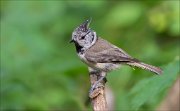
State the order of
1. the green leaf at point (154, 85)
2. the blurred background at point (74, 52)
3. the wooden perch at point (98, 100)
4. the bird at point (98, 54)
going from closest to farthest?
the wooden perch at point (98, 100)
the green leaf at point (154, 85)
the bird at point (98, 54)
the blurred background at point (74, 52)

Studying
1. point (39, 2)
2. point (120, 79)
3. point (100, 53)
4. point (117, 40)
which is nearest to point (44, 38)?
point (39, 2)

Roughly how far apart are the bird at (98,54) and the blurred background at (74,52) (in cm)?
21

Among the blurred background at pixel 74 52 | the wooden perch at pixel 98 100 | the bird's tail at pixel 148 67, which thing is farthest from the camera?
the blurred background at pixel 74 52

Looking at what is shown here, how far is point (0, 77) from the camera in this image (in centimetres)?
727

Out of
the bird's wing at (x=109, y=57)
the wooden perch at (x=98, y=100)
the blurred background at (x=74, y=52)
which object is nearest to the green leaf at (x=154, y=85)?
the blurred background at (x=74, y=52)

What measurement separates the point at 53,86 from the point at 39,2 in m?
1.55

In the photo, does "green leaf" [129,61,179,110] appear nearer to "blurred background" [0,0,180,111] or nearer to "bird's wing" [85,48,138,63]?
"blurred background" [0,0,180,111]

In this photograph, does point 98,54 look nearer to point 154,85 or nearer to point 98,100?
point 154,85

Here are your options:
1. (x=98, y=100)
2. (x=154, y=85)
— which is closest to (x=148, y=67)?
(x=154, y=85)

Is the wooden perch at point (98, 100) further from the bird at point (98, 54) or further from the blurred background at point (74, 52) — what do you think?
the bird at point (98, 54)

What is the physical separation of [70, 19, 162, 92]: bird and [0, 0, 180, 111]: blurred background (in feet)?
0.70

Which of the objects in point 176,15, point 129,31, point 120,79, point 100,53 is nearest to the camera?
point 100,53

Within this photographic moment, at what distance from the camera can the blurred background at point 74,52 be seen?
6587mm

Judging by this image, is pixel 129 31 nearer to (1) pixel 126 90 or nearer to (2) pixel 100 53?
(1) pixel 126 90
